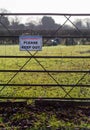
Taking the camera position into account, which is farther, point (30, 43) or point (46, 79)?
point (46, 79)

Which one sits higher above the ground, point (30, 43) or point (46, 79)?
point (30, 43)

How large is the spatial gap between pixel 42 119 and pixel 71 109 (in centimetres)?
121

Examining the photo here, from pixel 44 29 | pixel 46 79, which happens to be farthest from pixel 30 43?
pixel 46 79

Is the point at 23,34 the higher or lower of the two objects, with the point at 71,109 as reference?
higher

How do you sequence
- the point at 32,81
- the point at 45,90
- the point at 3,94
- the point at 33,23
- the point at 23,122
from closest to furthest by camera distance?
1. the point at 23,122
2. the point at 33,23
3. the point at 3,94
4. the point at 45,90
5. the point at 32,81

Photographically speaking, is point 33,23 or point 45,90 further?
point 45,90

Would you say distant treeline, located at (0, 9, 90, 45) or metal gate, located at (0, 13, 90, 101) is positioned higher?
distant treeline, located at (0, 9, 90, 45)

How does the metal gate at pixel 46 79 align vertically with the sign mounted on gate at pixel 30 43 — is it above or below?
below

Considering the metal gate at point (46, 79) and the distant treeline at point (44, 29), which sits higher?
the distant treeline at point (44, 29)

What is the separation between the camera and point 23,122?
28.6 feet

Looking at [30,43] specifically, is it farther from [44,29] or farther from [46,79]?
[46,79]

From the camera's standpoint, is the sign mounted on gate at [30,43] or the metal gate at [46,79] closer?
Result: the metal gate at [46,79]

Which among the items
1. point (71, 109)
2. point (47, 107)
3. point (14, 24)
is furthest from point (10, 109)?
point (14, 24)

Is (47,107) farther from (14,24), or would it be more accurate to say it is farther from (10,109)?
→ (14,24)
